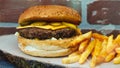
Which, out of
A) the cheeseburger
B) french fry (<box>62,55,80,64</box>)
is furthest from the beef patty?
french fry (<box>62,55,80,64</box>)

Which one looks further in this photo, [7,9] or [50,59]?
[7,9]

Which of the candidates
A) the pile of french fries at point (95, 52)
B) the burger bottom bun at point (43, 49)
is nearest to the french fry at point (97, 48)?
the pile of french fries at point (95, 52)

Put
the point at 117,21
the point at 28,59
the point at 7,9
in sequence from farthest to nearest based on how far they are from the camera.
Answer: the point at 7,9 → the point at 117,21 → the point at 28,59

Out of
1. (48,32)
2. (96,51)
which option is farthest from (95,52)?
(48,32)

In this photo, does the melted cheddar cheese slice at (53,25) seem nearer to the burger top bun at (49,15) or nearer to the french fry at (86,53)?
the burger top bun at (49,15)

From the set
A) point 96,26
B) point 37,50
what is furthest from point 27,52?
point 96,26

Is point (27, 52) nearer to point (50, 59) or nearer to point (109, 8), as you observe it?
point (50, 59)

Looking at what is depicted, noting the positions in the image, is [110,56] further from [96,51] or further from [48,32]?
[48,32]
